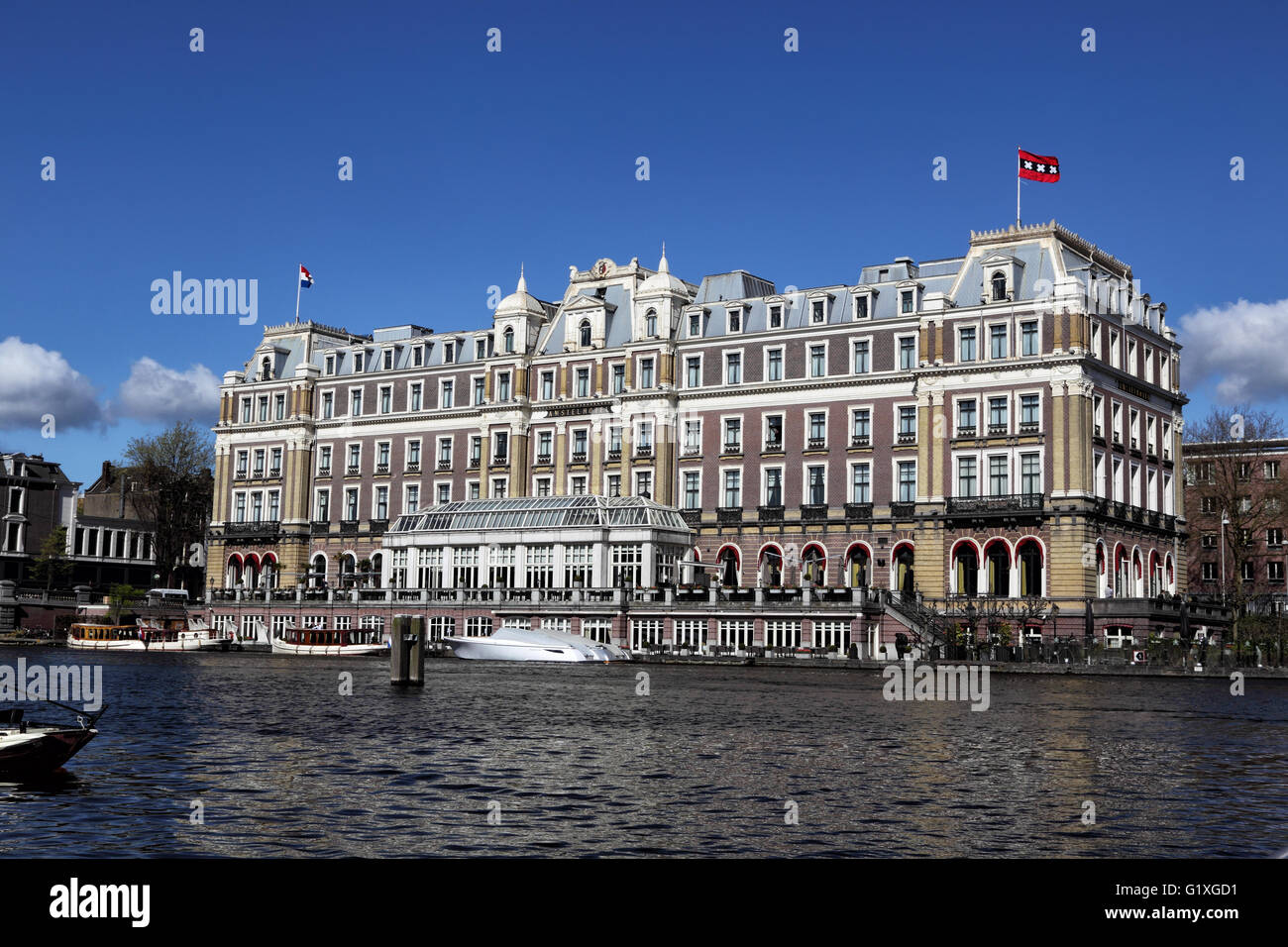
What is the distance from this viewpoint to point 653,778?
28172 millimetres

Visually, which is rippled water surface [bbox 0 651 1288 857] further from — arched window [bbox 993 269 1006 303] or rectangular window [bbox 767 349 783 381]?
rectangular window [bbox 767 349 783 381]

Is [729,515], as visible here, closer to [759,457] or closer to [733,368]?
[759,457]

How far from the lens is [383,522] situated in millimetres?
120688

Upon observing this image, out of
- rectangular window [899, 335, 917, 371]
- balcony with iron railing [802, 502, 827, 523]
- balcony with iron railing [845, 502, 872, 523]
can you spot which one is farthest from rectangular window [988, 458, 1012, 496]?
balcony with iron railing [802, 502, 827, 523]

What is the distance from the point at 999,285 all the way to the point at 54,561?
327 ft

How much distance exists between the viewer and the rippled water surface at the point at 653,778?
20641 mm

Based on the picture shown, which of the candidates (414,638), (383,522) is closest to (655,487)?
(383,522)

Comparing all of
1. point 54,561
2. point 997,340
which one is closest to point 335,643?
point 997,340

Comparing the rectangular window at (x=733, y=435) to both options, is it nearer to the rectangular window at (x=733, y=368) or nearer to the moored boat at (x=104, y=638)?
the rectangular window at (x=733, y=368)

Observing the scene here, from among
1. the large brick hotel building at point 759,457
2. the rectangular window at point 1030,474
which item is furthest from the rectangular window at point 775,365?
the rectangular window at point 1030,474

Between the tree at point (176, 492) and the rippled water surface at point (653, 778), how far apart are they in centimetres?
9913

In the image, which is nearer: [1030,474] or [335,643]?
[1030,474]

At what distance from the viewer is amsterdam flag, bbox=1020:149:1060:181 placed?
3610 inches

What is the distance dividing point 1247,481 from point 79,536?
11758 cm
